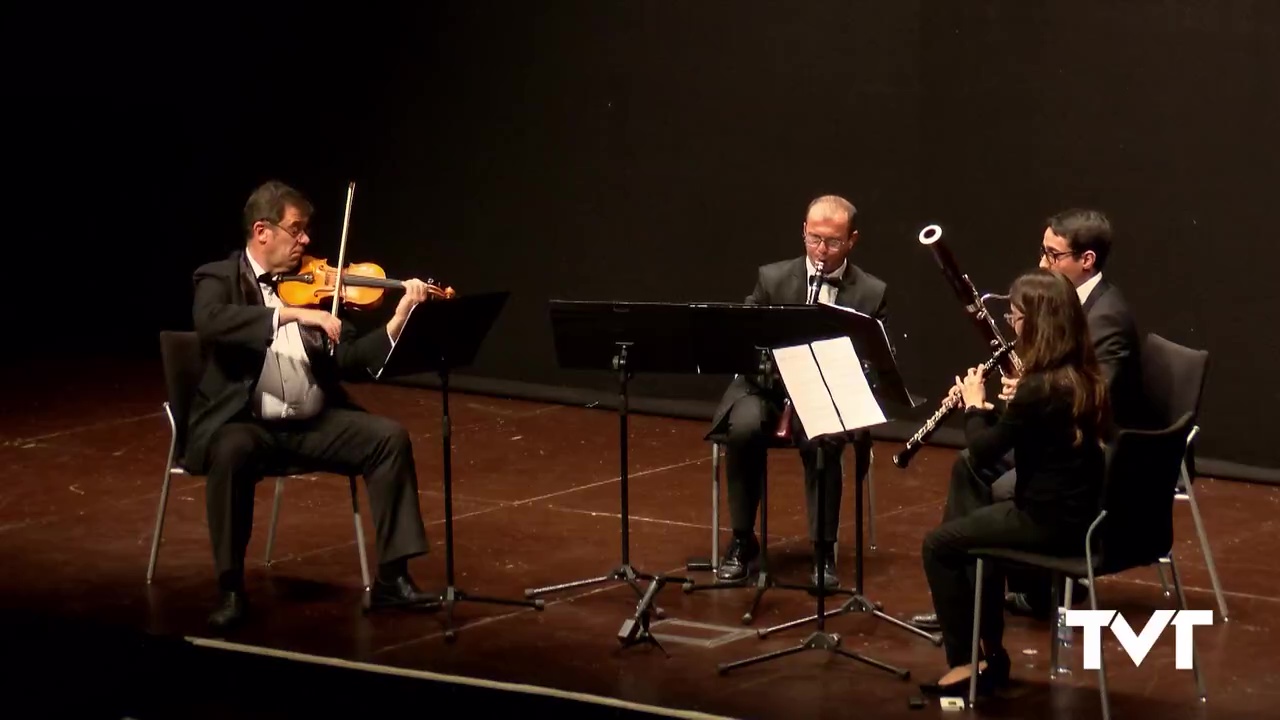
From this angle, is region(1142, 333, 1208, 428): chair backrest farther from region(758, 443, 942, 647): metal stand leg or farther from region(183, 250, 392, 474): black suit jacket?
region(183, 250, 392, 474): black suit jacket

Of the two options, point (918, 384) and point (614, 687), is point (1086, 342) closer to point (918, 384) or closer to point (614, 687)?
point (614, 687)

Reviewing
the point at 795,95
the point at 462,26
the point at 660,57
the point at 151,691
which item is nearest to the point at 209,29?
the point at 462,26

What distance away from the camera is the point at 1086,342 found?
428cm

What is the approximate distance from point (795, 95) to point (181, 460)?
309 centimetres

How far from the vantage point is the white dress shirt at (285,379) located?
17.1ft

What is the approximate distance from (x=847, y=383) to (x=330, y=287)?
154 centimetres

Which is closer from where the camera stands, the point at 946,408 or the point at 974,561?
the point at 974,561

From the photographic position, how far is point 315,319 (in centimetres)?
503

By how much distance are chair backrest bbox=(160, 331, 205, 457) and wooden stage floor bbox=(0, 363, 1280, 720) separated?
49cm

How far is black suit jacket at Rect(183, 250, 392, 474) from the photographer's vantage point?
511cm

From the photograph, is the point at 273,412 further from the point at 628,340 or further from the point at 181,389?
the point at 628,340

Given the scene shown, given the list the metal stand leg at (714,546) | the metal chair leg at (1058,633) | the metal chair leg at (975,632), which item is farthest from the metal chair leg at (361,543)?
the metal chair leg at (1058,633)

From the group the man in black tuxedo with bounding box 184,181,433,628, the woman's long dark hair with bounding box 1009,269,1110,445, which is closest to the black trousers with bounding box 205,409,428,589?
the man in black tuxedo with bounding box 184,181,433,628

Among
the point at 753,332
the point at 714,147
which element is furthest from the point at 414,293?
the point at 714,147
